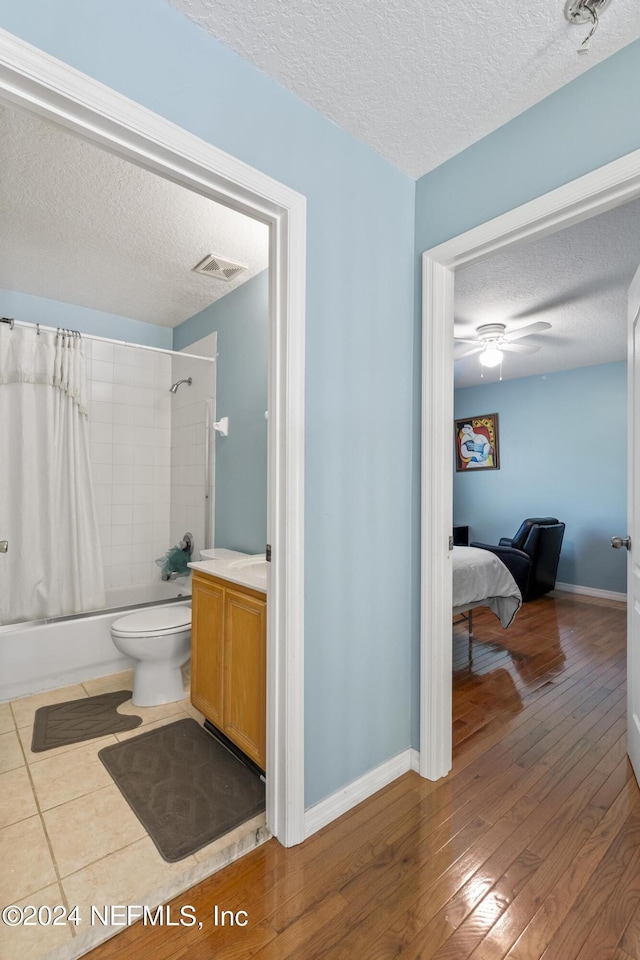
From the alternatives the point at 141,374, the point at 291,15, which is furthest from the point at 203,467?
the point at 291,15

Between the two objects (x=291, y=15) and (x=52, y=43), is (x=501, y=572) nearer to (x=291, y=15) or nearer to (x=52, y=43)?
(x=291, y=15)

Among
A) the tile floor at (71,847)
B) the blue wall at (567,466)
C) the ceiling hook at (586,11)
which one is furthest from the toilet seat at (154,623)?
the blue wall at (567,466)

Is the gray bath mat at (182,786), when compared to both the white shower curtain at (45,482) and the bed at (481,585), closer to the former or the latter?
the white shower curtain at (45,482)

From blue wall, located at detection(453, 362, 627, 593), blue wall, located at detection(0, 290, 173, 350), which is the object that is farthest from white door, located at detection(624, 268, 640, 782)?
blue wall, located at detection(453, 362, 627, 593)

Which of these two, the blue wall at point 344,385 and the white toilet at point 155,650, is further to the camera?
the white toilet at point 155,650

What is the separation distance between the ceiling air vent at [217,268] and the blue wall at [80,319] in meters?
1.09

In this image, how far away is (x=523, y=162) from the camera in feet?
5.34

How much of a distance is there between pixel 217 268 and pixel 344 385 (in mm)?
1541

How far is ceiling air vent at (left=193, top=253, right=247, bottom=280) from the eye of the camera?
2677 mm

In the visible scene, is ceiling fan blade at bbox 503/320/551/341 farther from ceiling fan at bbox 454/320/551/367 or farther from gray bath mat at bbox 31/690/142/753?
gray bath mat at bbox 31/690/142/753

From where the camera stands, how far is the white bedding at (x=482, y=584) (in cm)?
312

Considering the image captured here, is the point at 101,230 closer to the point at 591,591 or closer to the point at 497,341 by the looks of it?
the point at 497,341

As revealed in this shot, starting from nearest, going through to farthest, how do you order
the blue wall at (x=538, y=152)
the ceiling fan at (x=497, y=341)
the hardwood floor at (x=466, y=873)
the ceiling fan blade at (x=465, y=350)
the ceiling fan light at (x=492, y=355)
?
the hardwood floor at (x=466, y=873)
the blue wall at (x=538, y=152)
the ceiling fan at (x=497, y=341)
the ceiling fan light at (x=492, y=355)
the ceiling fan blade at (x=465, y=350)

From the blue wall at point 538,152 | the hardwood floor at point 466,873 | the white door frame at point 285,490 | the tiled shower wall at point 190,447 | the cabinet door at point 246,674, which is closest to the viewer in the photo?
the hardwood floor at point 466,873
